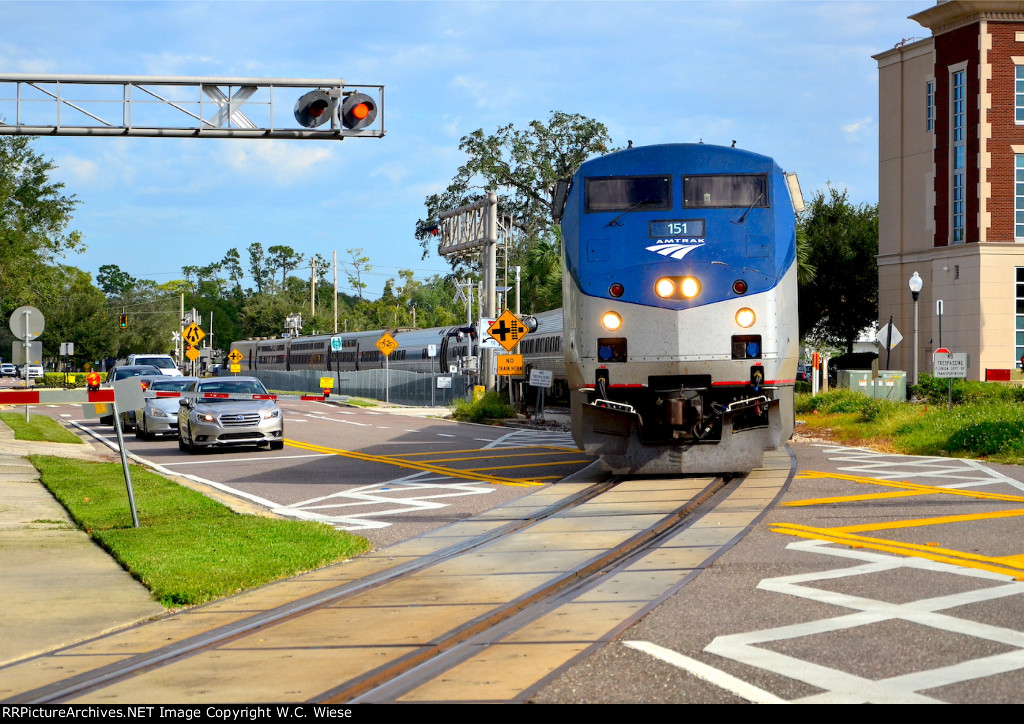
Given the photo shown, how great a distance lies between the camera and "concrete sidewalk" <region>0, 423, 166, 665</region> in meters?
7.15

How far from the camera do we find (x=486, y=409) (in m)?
31.9

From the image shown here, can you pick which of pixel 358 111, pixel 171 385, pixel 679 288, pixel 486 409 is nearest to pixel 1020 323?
pixel 486 409

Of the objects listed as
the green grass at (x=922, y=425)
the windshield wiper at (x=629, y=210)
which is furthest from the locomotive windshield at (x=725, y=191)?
the green grass at (x=922, y=425)

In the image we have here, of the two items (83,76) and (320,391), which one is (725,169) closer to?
(83,76)

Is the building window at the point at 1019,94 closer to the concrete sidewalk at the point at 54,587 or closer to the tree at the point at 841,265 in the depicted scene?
the tree at the point at 841,265

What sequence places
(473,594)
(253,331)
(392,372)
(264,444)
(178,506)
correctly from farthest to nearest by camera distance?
(253,331)
(392,372)
(264,444)
(178,506)
(473,594)

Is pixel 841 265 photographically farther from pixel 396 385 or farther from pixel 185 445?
pixel 185 445

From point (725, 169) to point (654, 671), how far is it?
32.5 feet

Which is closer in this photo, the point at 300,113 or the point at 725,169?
the point at 725,169

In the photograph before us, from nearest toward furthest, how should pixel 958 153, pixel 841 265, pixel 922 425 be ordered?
pixel 922 425 → pixel 958 153 → pixel 841 265

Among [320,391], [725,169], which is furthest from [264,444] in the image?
[320,391]

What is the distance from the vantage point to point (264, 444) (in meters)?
22.6

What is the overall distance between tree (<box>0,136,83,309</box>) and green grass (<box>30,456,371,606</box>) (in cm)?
4183

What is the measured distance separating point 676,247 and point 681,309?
33.4 inches
